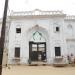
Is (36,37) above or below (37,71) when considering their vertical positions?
above

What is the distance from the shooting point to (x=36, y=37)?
98.8 ft

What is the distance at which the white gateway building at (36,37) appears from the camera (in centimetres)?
2894

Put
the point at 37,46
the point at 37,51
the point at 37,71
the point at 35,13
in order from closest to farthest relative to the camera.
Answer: the point at 37,71, the point at 37,51, the point at 37,46, the point at 35,13

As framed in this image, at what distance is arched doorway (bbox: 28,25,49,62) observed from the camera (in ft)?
97.5

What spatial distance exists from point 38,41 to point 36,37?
66 centimetres

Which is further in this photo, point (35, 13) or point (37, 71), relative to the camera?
point (35, 13)

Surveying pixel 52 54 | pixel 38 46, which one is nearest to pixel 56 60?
pixel 52 54

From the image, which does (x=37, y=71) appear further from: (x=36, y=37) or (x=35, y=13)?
(x=35, y=13)

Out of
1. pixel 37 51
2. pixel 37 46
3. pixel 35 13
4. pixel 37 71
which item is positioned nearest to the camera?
pixel 37 71

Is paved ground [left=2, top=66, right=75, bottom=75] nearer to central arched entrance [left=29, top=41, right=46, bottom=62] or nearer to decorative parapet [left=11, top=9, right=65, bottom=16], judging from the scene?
central arched entrance [left=29, top=41, right=46, bottom=62]

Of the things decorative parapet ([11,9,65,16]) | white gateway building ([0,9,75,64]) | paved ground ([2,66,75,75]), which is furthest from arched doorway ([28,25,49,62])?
paved ground ([2,66,75,75])

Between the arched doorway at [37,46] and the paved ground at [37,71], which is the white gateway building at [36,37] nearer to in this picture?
the arched doorway at [37,46]

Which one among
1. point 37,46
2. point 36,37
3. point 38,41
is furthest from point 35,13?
point 37,46

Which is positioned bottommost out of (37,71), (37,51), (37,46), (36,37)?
A: (37,71)
